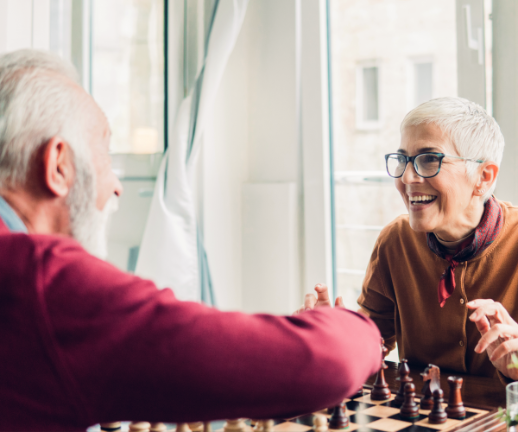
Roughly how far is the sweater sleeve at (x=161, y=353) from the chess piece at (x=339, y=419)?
50 centimetres

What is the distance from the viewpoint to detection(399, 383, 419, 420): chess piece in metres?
1.20

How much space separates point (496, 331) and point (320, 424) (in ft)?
1.68

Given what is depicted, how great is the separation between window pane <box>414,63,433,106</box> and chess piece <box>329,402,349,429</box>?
191 cm

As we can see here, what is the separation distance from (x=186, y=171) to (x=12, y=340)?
7.15ft

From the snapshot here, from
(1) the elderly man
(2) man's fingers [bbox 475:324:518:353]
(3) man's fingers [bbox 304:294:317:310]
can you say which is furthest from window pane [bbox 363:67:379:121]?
(1) the elderly man

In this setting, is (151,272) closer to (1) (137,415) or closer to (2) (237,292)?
(2) (237,292)

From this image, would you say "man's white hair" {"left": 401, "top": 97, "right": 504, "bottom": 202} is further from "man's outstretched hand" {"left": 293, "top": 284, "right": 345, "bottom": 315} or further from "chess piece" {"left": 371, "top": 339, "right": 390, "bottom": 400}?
"chess piece" {"left": 371, "top": 339, "right": 390, "bottom": 400}

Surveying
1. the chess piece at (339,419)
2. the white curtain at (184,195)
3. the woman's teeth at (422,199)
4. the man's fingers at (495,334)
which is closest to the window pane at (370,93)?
the white curtain at (184,195)

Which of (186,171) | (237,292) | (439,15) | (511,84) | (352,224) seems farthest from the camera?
(237,292)

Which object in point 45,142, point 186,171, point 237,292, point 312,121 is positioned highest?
point 312,121

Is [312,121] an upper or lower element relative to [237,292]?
upper

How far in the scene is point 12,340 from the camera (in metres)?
0.64

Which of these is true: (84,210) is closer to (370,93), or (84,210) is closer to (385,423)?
(385,423)

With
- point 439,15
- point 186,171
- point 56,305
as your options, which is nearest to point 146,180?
point 186,171
